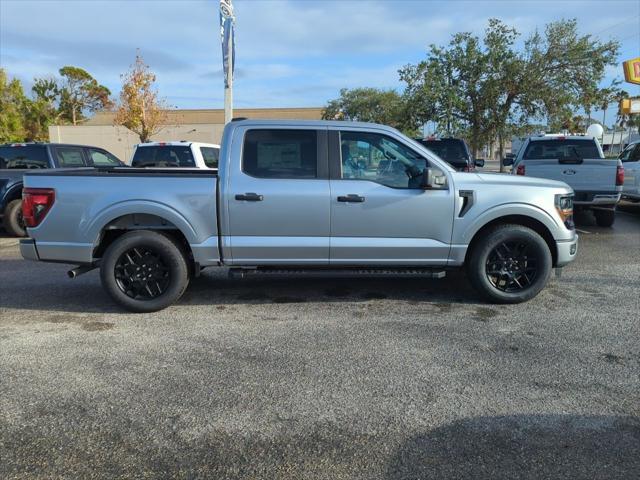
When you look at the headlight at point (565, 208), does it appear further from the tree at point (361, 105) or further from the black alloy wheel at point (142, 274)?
the tree at point (361, 105)

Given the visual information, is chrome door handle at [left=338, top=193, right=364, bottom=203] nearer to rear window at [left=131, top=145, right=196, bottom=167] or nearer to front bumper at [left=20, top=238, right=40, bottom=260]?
front bumper at [left=20, top=238, right=40, bottom=260]

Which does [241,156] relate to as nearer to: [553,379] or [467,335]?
[467,335]

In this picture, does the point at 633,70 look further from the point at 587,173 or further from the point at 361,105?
the point at 361,105

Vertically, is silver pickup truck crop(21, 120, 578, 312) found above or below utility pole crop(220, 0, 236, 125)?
below

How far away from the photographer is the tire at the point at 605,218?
11.0 m

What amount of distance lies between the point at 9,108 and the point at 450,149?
3475 cm

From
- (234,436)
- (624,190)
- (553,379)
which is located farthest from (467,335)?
(624,190)

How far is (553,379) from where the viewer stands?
148 inches

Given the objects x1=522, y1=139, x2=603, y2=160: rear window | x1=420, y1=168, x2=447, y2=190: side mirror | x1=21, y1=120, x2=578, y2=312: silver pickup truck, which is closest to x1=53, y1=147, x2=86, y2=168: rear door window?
x1=21, y1=120, x2=578, y2=312: silver pickup truck

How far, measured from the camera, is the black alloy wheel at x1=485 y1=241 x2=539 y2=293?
5434 mm

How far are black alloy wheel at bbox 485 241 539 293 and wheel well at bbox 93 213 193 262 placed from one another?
3194mm

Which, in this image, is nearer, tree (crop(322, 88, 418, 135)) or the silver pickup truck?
the silver pickup truck

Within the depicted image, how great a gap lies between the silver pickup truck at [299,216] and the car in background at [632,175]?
7591 mm

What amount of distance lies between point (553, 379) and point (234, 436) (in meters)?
2.31
